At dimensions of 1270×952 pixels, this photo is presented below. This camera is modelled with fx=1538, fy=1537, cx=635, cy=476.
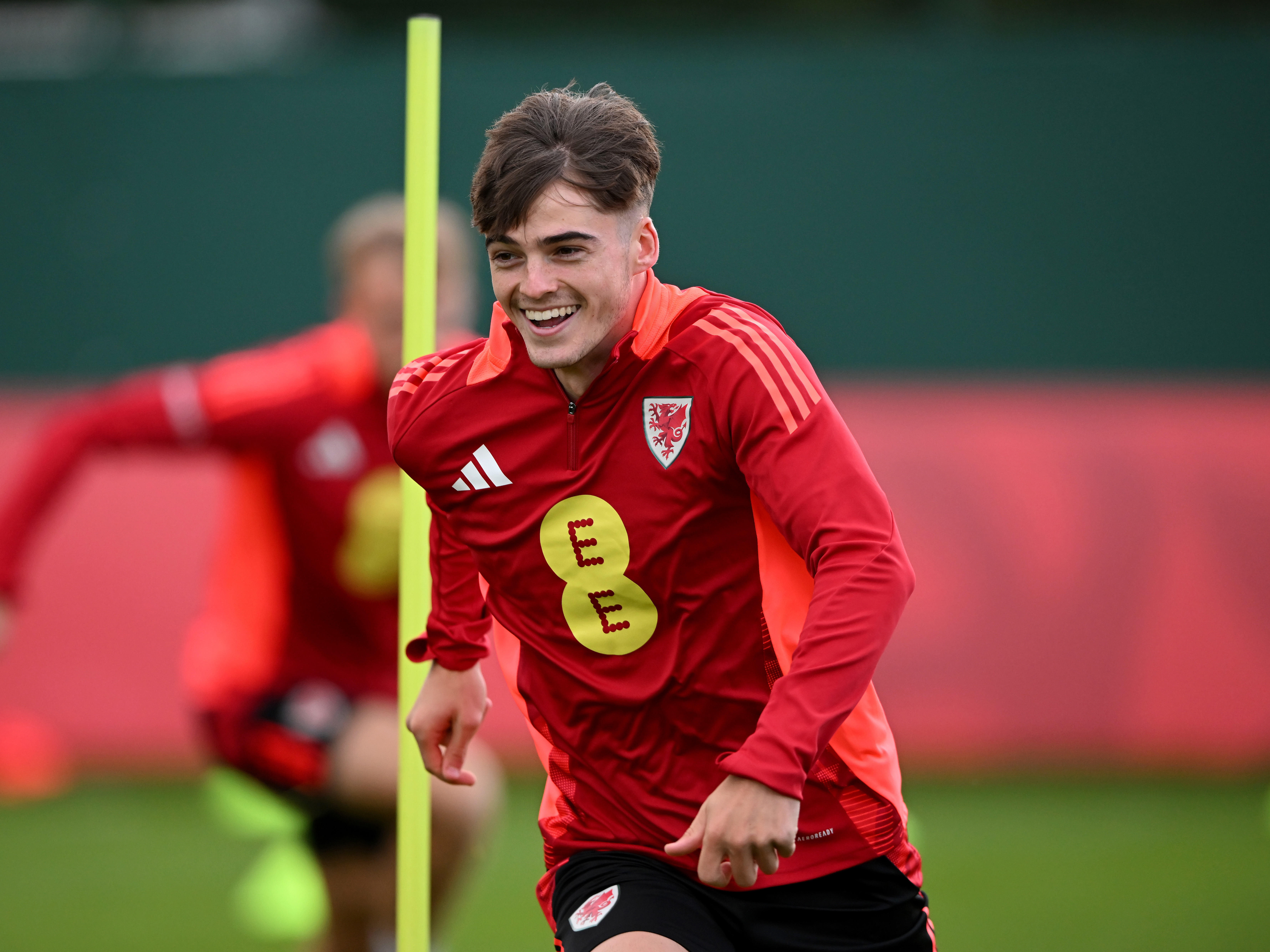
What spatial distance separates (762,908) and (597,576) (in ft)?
1.98

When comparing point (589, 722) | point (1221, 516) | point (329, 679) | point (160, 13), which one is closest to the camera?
point (589, 722)

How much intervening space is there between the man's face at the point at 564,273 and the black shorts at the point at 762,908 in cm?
85

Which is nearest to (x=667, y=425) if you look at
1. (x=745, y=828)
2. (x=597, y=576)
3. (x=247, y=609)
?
(x=597, y=576)

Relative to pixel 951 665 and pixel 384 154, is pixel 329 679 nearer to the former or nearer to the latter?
pixel 951 665

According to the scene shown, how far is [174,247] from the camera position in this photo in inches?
390

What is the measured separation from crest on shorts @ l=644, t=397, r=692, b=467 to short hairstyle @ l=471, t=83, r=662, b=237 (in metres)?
0.31

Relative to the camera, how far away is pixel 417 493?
289 centimetres

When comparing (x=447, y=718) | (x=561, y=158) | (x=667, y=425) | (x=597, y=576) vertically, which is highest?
(x=561, y=158)

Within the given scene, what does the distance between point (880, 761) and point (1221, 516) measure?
5.54 metres

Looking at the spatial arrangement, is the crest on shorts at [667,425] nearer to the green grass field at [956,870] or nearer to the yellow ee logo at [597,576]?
the yellow ee logo at [597,576]

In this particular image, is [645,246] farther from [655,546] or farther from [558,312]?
[655,546]

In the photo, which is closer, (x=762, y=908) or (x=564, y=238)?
(x=564, y=238)

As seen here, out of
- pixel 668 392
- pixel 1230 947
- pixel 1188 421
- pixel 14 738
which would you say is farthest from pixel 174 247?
pixel 668 392

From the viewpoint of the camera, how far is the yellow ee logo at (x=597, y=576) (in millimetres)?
2479
